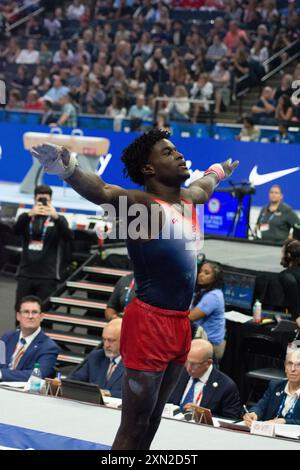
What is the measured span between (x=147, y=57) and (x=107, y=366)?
15.6 metres

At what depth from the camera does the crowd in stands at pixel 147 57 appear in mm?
20297

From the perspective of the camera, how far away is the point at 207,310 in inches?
381

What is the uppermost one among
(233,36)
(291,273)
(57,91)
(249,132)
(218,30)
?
(218,30)

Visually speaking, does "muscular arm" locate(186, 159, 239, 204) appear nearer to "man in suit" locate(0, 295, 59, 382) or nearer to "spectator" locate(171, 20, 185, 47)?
"man in suit" locate(0, 295, 59, 382)

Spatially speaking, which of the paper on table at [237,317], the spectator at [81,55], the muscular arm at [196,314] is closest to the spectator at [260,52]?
the spectator at [81,55]

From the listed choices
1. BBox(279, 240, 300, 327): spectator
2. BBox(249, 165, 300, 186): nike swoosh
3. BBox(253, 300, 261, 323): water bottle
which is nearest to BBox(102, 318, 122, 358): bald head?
BBox(253, 300, 261, 323): water bottle

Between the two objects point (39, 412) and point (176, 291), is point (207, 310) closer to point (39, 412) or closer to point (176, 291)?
point (39, 412)

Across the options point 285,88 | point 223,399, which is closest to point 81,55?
point 285,88

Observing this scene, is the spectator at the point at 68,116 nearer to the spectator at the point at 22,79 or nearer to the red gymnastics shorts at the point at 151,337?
the spectator at the point at 22,79

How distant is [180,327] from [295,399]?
10.1 feet

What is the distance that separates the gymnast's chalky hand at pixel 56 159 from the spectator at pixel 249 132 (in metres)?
13.8

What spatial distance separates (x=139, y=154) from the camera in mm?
4691

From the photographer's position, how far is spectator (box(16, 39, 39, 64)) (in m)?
24.5

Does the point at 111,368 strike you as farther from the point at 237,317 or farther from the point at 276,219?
the point at 276,219
